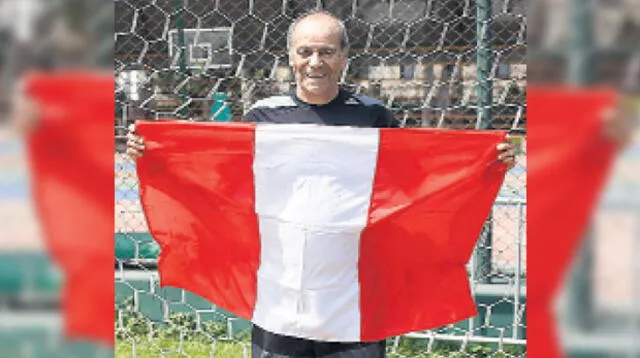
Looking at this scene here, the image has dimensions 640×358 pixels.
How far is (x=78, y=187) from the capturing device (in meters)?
0.56

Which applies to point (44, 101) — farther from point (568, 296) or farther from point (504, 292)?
point (504, 292)

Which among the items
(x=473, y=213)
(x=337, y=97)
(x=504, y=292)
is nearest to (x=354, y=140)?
(x=337, y=97)

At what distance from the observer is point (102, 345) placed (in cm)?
58

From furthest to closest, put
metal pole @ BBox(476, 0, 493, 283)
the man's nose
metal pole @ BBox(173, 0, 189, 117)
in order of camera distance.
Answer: metal pole @ BBox(173, 0, 189, 117) → metal pole @ BBox(476, 0, 493, 283) → the man's nose

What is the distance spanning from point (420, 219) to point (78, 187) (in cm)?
149

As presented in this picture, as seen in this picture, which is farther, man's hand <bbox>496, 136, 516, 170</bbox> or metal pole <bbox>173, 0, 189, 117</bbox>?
metal pole <bbox>173, 0, 189, 117</bbox>

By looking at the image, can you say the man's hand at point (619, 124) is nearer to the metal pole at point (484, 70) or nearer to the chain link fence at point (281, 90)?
the metal pole at point (484, 70)

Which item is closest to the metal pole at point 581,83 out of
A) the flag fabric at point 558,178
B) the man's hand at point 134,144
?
the flag fabric at point 558,178

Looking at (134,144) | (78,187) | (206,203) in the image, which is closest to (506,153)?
(206,203)

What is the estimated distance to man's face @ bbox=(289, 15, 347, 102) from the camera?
1818 mm

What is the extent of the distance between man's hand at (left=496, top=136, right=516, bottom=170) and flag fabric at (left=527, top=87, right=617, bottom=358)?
1.34m

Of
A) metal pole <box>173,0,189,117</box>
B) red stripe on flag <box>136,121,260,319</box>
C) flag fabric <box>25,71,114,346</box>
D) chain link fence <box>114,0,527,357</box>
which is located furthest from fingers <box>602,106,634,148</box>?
metal pole <box>173,0,189,117</box>

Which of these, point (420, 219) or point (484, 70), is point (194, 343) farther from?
point (420, 219)

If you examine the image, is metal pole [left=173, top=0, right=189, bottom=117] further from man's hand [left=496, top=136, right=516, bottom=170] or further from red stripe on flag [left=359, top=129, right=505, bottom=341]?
man's hand [left=496, top=136, right=516, bottom=170]
